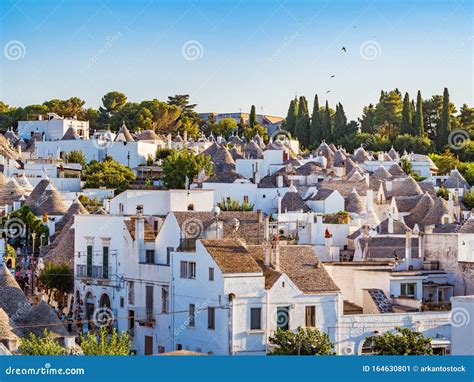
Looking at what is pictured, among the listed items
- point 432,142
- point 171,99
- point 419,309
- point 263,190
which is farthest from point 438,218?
point 171,99

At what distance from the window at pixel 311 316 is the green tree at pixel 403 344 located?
1197 millimetres

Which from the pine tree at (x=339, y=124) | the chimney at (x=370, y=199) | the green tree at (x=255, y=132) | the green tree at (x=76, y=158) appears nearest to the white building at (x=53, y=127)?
the green tree at (x=76, y=158)

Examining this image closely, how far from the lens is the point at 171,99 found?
205ft

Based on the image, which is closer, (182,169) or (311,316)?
(311,316)

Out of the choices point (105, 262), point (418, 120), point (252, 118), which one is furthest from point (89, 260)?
point (252, 118)

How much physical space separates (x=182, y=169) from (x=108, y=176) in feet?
7.97

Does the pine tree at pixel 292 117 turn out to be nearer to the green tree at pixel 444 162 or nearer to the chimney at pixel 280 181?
the green tree at pixel 444 162

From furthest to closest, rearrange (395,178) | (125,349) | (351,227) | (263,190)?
(395,178) < (263,190) < (351,227) < (125,349)

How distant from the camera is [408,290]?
68.6ft

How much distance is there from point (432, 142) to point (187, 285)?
40.8m

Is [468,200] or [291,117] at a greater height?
[291,117]

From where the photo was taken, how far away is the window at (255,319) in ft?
58.8

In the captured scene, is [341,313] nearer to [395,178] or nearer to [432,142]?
[395,178]

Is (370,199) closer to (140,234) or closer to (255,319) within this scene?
(140,234)
